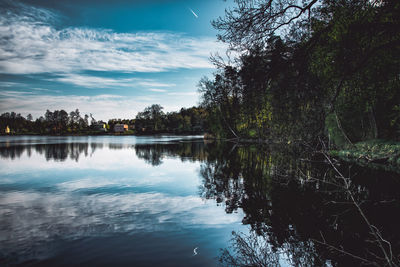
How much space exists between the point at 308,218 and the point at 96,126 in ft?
596

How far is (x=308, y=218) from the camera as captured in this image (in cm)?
902

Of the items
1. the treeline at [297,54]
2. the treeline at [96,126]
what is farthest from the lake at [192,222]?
the treeline at [96,126]

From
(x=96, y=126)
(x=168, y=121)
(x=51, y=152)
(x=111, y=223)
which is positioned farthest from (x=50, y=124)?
(x=111, y=223)

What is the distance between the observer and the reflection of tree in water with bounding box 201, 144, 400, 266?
634 centimetres

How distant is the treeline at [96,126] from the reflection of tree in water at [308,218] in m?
128

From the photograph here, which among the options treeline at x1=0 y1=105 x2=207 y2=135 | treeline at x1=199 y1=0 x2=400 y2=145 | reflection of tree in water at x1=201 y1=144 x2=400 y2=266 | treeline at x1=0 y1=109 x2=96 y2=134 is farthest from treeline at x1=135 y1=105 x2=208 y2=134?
treeline at x1=199 y1=0 x2=400 y2=145

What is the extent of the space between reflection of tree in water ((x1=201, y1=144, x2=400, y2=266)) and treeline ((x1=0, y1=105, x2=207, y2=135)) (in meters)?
128

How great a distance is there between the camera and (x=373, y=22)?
17.7 ft

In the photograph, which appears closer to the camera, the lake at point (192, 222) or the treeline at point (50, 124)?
the lake at point (192, 222)

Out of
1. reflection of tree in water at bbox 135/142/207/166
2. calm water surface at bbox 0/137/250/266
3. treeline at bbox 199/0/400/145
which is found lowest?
reflection of tree in water at bbox 135/142/207/166

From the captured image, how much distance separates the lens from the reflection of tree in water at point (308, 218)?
6340 mm

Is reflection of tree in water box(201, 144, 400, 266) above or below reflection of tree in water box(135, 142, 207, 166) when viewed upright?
above

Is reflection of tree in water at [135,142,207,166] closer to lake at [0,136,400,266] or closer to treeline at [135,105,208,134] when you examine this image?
lake at [0,136,400,266]

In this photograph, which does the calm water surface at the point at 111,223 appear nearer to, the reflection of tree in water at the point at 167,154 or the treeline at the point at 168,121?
the reflection of tree in water at the point at 167,154
